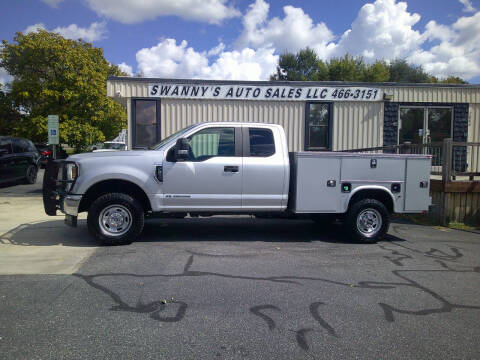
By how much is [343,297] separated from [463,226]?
5845 millimetres

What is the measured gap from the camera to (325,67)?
4241 cm

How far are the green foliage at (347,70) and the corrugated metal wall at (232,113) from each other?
2883cm

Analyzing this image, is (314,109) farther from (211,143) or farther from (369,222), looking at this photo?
(211,143)

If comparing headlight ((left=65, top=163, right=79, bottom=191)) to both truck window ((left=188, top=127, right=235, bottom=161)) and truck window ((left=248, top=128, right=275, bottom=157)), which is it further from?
truck window ((left=248, top=128, right=275, bottom=157))

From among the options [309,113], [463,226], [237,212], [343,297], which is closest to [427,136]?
[309,113]

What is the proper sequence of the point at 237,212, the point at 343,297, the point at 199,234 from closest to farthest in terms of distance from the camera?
the point at 343,297 < the point at 237,212 < the point at 199,234

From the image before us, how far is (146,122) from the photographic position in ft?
42.0

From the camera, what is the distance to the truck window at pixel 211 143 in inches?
250

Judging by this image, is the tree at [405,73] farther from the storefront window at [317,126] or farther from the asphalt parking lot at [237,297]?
the asphalt parking lot at [237,297]

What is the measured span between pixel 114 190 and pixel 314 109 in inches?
347

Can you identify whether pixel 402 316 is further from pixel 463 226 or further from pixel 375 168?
pixel 463 226

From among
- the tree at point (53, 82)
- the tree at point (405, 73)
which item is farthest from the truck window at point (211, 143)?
the tree at point (405, 73)

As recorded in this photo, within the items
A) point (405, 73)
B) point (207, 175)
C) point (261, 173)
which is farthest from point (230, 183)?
point (405, 73)

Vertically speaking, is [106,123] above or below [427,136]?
above
